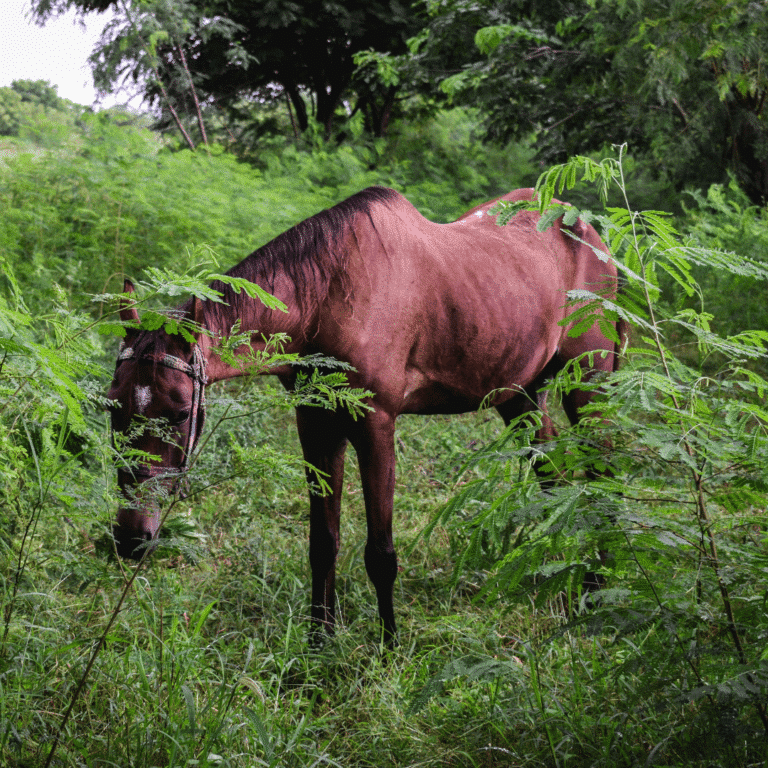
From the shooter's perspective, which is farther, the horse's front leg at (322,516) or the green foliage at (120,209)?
the green foliage at (120,209)

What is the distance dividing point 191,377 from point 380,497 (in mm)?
954

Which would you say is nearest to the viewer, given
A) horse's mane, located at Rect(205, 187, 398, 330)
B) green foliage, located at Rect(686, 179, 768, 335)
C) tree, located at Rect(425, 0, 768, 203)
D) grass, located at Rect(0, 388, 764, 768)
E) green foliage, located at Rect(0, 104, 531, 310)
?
grass, located at Rect(0, 388, 764, 768)

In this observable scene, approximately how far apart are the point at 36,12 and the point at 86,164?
15.6ft

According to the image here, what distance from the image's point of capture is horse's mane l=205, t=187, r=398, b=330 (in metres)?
2.62

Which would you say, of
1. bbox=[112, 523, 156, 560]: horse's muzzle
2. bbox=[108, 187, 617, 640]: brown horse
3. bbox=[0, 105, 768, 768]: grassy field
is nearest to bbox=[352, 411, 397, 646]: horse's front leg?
bbox=[108, 187, 617, 640]: brown horse

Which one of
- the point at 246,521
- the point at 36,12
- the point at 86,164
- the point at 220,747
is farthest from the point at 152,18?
the point at 220,747

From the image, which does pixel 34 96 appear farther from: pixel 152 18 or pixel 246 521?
pixel 246 521

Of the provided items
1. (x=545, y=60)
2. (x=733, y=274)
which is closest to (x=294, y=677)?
(x=733, y=274)

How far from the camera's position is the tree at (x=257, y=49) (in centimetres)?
936

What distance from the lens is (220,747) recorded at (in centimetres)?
184

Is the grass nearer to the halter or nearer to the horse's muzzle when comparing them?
the horse's muzzle

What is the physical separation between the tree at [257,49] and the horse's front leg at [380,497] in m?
7.98

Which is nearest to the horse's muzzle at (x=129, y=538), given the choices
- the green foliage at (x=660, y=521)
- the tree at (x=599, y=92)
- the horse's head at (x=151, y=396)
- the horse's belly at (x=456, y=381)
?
the horse's head at (x=151, y=396)

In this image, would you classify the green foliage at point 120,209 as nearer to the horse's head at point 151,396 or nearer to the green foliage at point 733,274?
the green foliage at point 733,274
